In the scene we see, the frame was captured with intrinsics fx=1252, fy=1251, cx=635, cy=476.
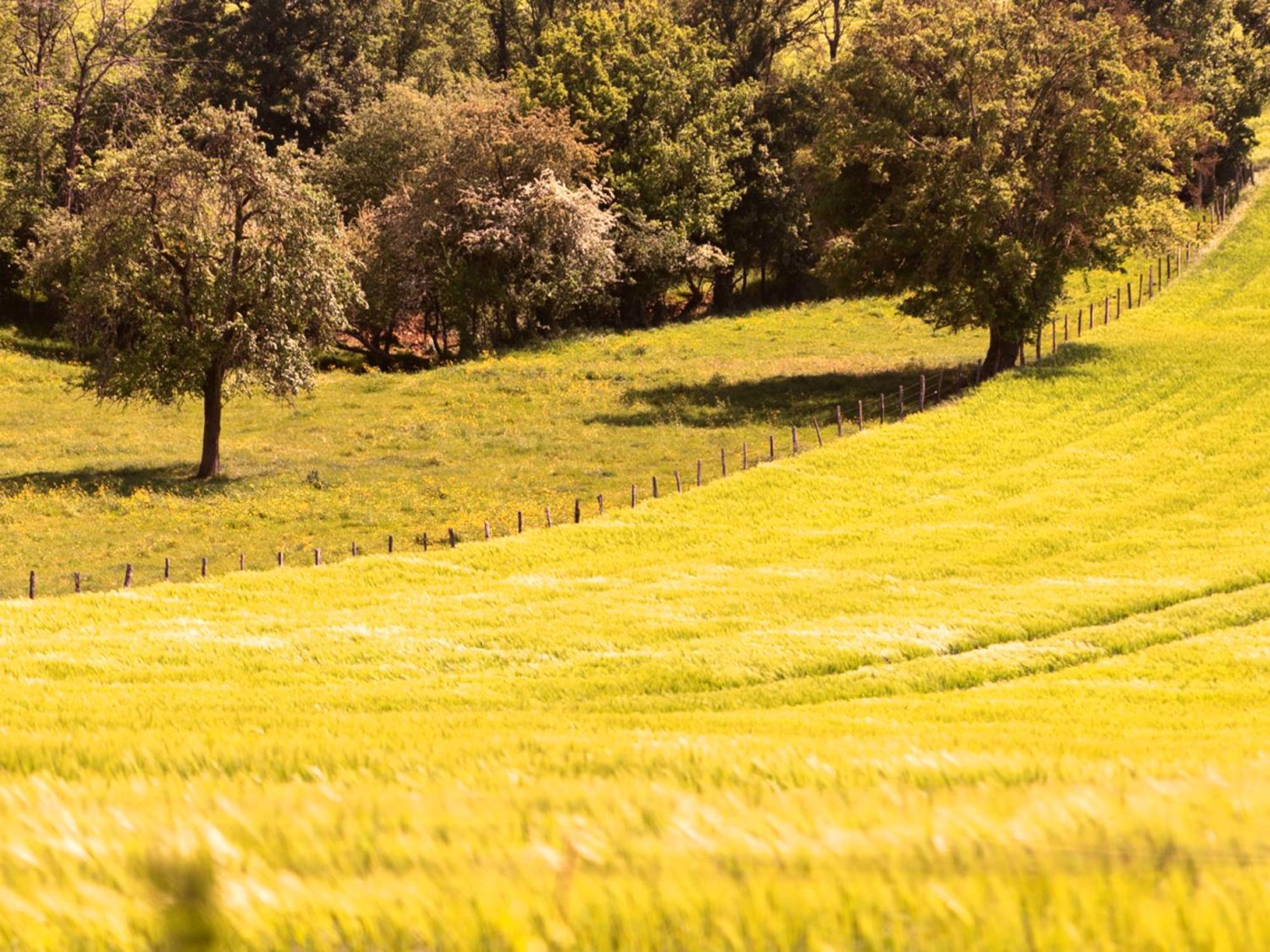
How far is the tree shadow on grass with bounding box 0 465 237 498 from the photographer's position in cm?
4866

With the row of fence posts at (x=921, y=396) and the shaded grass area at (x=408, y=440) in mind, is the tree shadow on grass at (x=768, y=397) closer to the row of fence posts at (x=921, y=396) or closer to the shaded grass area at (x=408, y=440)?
the shaded grass area at (x=408, y=440)

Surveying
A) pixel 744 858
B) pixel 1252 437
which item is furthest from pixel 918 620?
pixel 1252 437

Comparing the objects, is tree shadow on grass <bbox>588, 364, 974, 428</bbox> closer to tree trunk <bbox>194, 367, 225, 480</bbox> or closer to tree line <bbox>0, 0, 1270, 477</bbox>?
tree line <bbox>0, 0, 1270, 477</bbox>

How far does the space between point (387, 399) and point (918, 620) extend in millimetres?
48771

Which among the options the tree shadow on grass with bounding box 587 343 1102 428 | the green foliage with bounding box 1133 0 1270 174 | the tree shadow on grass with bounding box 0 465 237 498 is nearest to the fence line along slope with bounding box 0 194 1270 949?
the tree shadow on grass with bounding box 587 343 1102 428

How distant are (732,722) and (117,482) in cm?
4177

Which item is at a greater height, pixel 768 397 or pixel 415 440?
pixel 768 397

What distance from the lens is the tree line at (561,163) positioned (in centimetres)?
5084

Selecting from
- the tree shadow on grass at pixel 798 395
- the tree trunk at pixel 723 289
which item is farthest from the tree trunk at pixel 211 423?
the tree trunk at pixel 723 289

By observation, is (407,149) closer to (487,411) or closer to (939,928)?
(487,411)

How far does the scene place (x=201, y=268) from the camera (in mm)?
50500

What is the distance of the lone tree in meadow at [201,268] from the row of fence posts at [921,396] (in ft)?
44.6

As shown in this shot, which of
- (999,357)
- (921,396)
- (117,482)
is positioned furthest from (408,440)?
(999,357)

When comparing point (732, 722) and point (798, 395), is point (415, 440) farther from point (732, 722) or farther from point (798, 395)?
point (732, 722)
